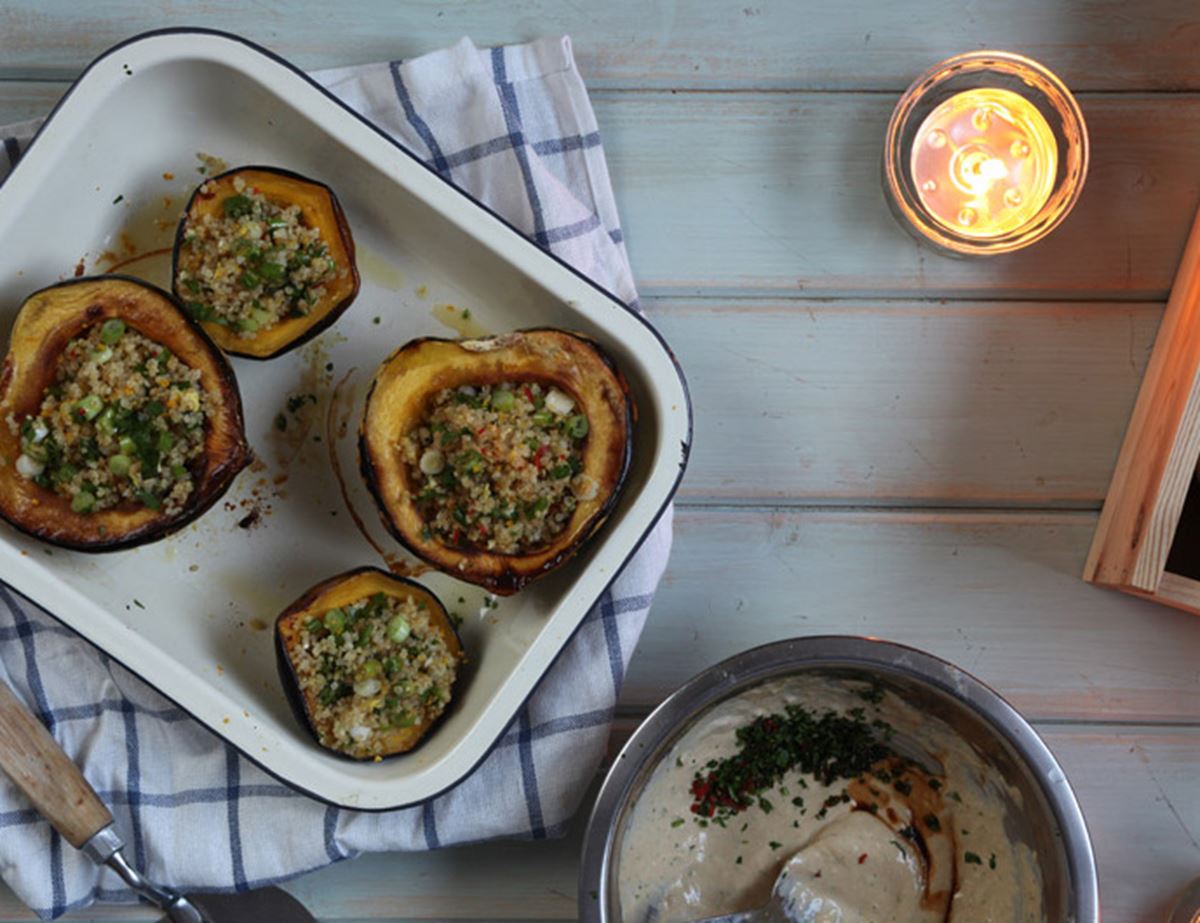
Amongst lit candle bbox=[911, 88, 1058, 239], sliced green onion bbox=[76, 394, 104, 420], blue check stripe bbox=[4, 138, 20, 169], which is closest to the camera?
sliced green onion bbox=[76, 394, 104, 420]

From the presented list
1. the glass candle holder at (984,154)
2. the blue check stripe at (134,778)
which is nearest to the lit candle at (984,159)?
the glass candle holder at (984,154)

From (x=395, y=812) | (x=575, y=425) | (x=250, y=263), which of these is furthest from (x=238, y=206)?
(x=395, y=812)

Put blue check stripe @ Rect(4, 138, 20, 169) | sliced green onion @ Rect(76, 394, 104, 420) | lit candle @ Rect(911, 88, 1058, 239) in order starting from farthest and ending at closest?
lit candle @ Rect(911, 88, 1058, 239)
blue check stripe @ Rect(4, 138, 20, 169)
sliced green onion @ Rect(76, 394, 104, 420)

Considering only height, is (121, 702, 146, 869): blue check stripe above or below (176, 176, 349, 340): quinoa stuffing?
below

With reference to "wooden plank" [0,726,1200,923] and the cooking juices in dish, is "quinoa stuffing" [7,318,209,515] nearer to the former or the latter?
"wooden plank" [0,726,1200,923]

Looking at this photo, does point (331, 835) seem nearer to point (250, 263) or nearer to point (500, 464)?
point (500, 464)

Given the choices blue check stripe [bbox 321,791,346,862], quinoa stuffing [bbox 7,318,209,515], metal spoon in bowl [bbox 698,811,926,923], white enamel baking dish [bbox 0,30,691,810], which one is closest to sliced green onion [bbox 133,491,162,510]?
quinoa stuffing [bbox 7,318,209,515]
